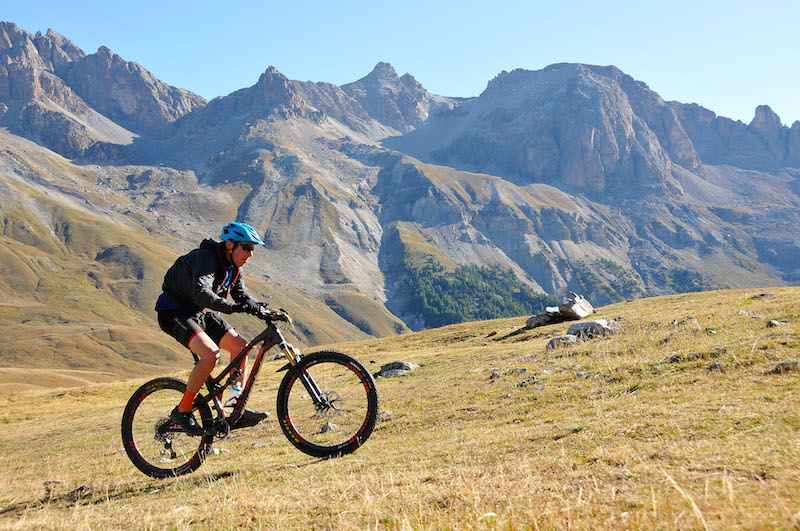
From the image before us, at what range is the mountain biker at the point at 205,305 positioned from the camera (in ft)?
29.5

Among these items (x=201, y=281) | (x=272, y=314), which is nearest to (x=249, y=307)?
(x=272, y=314)

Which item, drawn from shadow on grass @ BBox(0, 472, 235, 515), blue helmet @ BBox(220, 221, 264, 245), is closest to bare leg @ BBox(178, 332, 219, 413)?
shadow on grass @ BBox(0, 472, 235, 515)

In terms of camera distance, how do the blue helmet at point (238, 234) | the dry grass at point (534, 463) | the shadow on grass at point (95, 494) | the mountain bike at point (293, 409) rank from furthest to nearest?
1. the blue helmet at point (238, 234)
2. the mountain bike at point (293, 409)
3. the shadow on grass at point (95, 494)
4. the dry grass at point (534, 463)

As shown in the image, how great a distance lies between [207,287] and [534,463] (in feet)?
20.5

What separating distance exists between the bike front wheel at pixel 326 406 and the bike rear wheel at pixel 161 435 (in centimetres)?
164

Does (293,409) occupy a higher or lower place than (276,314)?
lower

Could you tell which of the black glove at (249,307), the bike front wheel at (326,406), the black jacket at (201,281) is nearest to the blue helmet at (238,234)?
the black jacket at (201,281)

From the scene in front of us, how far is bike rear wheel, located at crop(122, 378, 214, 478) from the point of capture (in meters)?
9.49

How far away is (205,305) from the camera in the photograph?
875cm

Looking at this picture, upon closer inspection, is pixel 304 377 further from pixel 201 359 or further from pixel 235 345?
pixel 201 359

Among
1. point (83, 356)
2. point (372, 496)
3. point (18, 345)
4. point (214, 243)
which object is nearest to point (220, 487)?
point (372, 496)

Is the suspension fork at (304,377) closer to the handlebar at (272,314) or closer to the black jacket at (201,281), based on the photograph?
the handlebar at (272,314)

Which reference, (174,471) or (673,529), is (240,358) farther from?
(673,529)

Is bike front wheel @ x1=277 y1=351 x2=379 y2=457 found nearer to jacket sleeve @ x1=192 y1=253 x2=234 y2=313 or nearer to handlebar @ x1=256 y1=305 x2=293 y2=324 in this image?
handlebar @ x1=256 y1=305 x2=293 y2=324
